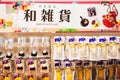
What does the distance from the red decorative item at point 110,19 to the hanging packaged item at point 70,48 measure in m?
0.38

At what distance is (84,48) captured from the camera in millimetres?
2137

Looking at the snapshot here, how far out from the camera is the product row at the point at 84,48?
2133 millimetres

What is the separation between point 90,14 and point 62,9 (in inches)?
11.6

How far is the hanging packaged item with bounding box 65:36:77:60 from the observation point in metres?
2.13

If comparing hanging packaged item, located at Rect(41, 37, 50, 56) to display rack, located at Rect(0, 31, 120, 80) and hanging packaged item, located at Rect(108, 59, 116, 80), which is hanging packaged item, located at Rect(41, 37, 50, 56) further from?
hanging packaged item, located at Rect(108, 59, 116, 80)

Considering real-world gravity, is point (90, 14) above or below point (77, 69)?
above

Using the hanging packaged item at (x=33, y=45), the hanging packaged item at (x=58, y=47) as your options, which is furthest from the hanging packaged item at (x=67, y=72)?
the hanging packaged item at (x=33, y=45)

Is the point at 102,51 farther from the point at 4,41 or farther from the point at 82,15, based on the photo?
the point at 4,41

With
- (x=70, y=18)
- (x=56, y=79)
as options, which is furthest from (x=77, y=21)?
(x=56, y=79)

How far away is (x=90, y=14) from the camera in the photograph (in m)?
2.13

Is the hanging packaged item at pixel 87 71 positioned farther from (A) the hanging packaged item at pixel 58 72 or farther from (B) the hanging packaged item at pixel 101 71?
(A) the hanging packaged item at pixel 58 72

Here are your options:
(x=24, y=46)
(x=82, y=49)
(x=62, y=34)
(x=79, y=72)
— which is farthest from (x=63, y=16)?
(x=79, y=72)

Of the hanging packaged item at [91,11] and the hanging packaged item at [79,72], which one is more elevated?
the hanging packaged item at [91,11]

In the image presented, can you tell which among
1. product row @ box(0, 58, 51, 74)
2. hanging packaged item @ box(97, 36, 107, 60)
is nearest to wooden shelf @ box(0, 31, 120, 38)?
hanging packaged item @ box(97, 36, 107, 60)
